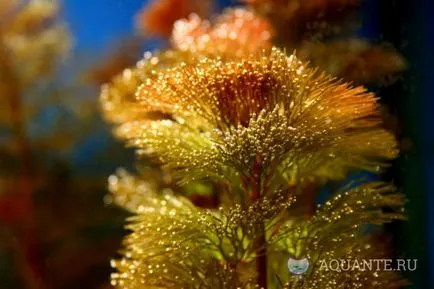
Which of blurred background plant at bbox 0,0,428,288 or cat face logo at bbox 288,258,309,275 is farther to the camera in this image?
blurred background plant at bbox 0,0,428,288

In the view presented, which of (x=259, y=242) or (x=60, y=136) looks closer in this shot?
→ (x=259, y=242)

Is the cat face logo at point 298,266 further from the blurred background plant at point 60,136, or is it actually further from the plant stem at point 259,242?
the blurred background plant at point 60,136

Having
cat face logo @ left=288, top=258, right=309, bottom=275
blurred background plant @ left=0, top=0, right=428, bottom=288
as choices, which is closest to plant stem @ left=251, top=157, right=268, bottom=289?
cat face logo @ left=288, top=258, right=309, bottom=275

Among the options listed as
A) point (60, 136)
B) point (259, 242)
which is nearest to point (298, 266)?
point (259, 242)

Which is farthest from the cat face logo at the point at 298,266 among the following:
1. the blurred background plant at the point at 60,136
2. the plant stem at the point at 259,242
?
the blurred background plant at the point at 60,136

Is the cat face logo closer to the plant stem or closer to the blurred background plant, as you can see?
the plant stem

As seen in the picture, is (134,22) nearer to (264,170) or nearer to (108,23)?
(108,23)

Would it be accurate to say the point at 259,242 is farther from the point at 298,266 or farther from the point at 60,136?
the point at 60,136
